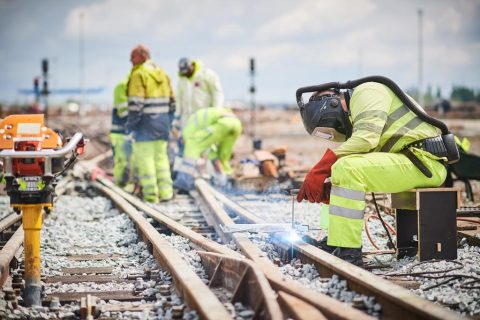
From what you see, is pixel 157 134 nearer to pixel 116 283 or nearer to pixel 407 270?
pixel 116 283

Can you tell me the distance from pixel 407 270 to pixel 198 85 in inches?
321

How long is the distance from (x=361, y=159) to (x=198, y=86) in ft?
25.9

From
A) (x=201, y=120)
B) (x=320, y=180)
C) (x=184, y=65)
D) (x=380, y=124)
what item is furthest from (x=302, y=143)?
(x=380, y=124)

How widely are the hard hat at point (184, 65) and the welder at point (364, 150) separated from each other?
23.7ft

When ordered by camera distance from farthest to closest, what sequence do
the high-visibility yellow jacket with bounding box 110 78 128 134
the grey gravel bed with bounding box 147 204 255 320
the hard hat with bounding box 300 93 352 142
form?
1. the high-visibility yellow jacket with bounding box 110 78 128 134
2. the hard hat with bounding box 300 93 352 142
3. the grey gravel bed with bounding box 147 204 255 320

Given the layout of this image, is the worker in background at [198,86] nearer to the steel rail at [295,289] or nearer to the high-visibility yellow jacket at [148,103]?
the high-visibility yellow jacket at [148,103]

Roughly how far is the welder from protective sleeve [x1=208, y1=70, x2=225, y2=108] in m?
7.16

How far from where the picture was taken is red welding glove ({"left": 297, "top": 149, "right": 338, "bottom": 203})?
5430 millimetres

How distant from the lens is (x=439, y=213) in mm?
5387

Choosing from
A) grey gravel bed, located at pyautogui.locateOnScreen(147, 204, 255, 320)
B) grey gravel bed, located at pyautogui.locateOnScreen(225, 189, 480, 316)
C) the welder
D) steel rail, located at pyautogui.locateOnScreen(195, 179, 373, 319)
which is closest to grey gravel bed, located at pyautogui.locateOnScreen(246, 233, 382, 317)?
grey gravel bed, located at pyautogui.locateOnScreen(225, 189, 480, 316)

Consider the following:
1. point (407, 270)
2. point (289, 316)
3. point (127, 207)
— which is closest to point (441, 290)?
point (407, 270)

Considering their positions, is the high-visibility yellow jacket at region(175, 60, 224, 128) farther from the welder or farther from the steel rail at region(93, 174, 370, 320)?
the welder

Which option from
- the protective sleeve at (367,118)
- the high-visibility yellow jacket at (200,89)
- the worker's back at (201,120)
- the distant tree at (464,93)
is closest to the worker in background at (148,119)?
the worker's back at (201,120)

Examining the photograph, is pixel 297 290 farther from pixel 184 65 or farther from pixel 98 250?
pixel 184 65
